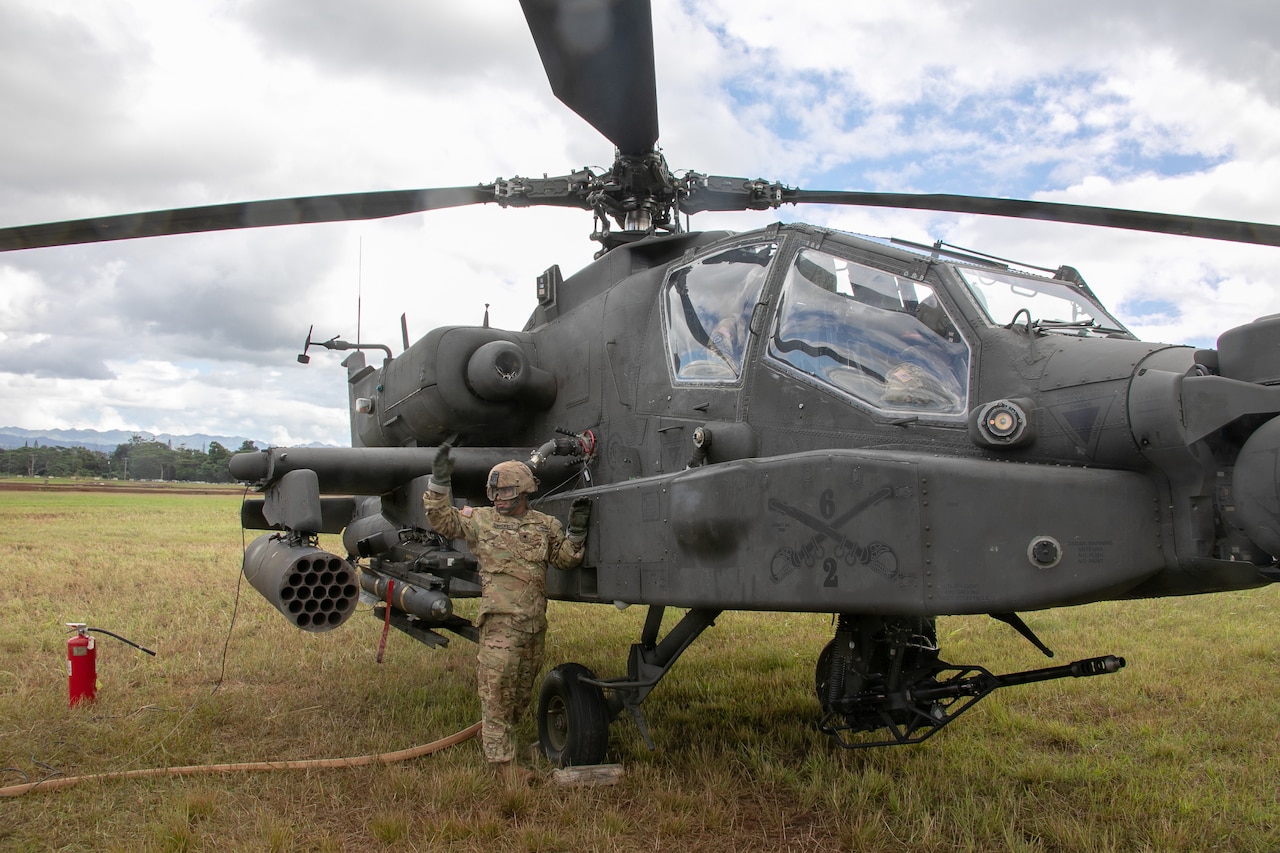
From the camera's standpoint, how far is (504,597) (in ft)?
15.8

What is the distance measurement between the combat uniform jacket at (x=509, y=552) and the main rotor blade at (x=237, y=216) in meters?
2.12

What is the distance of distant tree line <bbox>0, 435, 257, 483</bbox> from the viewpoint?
79.4 m

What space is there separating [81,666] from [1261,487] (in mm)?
6512

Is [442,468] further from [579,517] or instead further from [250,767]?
[250,767]

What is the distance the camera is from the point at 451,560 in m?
6.13

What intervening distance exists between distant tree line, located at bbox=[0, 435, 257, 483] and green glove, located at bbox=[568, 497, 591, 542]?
268ft

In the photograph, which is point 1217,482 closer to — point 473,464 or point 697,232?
point 697,232

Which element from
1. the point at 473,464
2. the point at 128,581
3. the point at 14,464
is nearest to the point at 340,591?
the point at 473,464

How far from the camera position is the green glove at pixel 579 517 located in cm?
462

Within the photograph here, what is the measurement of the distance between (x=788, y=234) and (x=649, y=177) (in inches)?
87.2

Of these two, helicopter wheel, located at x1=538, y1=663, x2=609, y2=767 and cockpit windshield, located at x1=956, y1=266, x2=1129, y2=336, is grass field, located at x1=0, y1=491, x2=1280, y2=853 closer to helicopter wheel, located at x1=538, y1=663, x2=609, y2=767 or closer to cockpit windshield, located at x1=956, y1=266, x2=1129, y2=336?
helicopter wheel, located at x1=538, y1=663, x2=609, y2=767

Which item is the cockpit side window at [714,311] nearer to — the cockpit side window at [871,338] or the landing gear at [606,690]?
the cockpit side window at [871,338]

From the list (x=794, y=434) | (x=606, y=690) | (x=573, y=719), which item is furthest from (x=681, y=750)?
(x=794, y=434)

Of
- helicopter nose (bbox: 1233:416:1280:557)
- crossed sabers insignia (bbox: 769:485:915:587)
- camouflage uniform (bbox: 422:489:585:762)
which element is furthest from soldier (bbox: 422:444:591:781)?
helicopter nose (bbox: 1233:416:1280:557)
